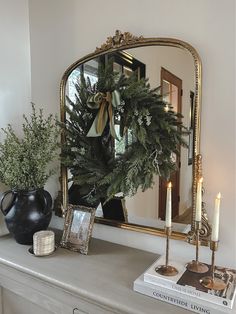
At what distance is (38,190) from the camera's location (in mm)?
1404

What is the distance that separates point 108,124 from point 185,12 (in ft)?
1.94

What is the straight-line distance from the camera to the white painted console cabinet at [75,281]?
0.94 meters

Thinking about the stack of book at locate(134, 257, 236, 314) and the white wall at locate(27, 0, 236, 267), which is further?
the white wall at locate(27, 0, 236, 267)

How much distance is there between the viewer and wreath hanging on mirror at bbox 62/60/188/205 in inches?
47.8

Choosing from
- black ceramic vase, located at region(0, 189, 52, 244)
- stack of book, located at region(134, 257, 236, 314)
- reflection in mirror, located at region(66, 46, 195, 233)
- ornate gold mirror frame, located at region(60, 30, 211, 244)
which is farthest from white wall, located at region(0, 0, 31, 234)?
stack of book, located at region(134, 257, 236, 314)

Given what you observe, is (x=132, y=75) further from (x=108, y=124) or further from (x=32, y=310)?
(x=32, y=310)

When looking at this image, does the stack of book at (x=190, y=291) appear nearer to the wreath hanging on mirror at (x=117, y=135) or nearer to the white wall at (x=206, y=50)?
the white wall at (x=206, y=50)

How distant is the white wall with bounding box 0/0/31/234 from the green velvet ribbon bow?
21.3 inches

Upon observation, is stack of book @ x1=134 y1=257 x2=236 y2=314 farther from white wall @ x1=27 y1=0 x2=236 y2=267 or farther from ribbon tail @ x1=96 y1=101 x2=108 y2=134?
ribbon tail @ x1=96 y1=101 x2=108 y2=134

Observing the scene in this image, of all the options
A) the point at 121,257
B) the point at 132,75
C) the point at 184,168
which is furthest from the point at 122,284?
the point at 132,75

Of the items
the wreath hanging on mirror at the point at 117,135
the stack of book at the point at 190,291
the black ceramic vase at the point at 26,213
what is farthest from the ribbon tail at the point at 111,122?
the stack of book at the point at 190,291

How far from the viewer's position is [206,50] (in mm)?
1152

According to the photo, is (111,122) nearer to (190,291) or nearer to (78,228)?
(78,228)

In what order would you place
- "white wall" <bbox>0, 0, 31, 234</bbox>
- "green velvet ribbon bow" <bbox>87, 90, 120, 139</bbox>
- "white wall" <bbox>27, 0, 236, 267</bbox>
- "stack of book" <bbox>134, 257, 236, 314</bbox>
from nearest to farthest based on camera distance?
1. "stack of book" <bbox>134, 257, 236, 314</bbox>
2. "white wall" <bbox>27, 0, 236, 267</bbox>
3. "green velvet ribbon bow" <bbox>87, 90, 120, 139</bbox>
4. "white wall" <bbox>0, 0, 31, 234</bbox>
